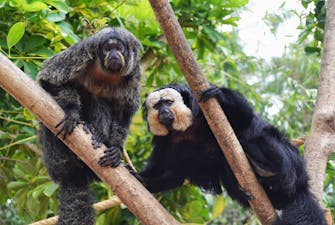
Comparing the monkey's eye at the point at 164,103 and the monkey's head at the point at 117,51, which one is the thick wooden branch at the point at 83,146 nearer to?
the monkey's head at the point at 117,51

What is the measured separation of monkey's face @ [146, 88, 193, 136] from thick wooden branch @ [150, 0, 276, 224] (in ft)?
2.66

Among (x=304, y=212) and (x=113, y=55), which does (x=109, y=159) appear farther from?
(x=304, y=212)

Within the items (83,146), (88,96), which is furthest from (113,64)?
(83,146)

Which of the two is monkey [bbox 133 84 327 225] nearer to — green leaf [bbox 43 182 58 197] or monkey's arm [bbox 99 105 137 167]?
monkey's arm [bbox 99 105 137 167]

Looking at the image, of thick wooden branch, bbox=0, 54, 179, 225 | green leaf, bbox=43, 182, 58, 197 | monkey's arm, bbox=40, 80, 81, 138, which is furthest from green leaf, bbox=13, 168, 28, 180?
thick wooden branch, bbox=0, 54, 179, 225

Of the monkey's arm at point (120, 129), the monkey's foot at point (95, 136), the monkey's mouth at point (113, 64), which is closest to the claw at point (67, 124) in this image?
the monkey's foot at point (95, 136)

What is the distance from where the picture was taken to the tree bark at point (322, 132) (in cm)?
368

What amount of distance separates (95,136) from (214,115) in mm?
822

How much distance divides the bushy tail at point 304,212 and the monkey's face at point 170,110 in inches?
35.8

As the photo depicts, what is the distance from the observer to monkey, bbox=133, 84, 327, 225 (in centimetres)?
349

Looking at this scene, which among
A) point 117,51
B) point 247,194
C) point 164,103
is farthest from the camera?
point 164,103

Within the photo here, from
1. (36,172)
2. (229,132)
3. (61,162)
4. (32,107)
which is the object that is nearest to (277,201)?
(229,132)

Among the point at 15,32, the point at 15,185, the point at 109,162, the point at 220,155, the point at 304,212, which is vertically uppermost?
the point at 15,32

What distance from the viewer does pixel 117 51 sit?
3.72 meters
